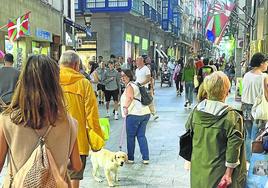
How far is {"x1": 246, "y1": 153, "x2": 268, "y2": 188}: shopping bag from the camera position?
363cm

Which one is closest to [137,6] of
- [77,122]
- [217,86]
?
[217,86]

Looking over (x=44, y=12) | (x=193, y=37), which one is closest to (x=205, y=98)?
(x=44, y=12)

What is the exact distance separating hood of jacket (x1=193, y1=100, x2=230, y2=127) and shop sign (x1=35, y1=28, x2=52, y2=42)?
15.2 metres

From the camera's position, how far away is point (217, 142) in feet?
11.8

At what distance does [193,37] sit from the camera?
8050 cm

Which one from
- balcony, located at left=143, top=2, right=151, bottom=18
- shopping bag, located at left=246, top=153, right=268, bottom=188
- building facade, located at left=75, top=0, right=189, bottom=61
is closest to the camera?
shopping bag, located at left=246, top=153, right=268, bottom=188

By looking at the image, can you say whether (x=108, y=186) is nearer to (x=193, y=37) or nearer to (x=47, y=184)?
(x=47, y=184)

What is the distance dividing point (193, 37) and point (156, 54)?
131 feet

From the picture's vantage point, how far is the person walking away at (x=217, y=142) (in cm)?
352

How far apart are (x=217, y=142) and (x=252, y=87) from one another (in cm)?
352

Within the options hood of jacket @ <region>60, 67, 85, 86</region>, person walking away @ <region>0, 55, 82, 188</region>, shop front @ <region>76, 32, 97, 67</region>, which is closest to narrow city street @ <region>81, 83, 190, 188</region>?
hood of jacket @ <region>60, 67, 85, 86</region>

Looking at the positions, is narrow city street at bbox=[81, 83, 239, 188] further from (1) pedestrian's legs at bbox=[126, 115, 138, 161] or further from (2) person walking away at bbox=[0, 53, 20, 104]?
(2) person walking away at bbox=[0, 53, 20, 104]

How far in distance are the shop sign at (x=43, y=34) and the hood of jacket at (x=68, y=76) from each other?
14.2 meters

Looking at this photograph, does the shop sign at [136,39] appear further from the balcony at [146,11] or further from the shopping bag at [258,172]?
the shopping bag at [258,172]
